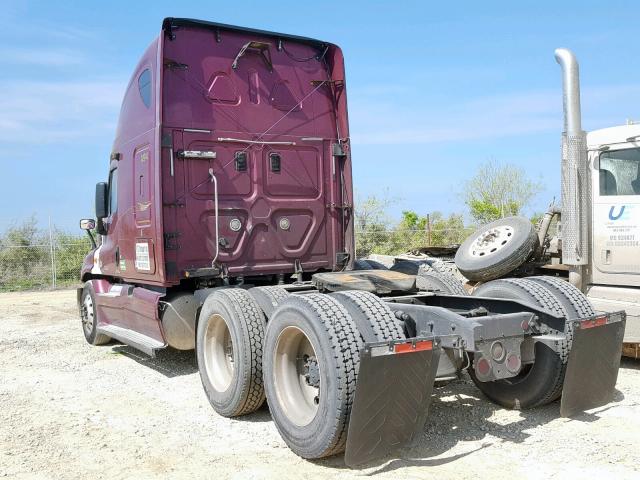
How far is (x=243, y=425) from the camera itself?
202 inches

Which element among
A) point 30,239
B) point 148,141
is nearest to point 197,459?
point 148,141

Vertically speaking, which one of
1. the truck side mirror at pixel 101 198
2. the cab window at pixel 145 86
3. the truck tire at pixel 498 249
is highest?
the cab window at pixel 145 86

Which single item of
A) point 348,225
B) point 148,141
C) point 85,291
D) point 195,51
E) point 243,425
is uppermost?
point 195,51

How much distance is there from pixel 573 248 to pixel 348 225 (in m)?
2.50

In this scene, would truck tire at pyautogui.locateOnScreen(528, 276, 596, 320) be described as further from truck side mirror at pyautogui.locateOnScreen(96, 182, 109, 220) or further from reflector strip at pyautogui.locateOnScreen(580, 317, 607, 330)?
truck side mirror at pyautogui.locateOnScreen(96, 182, 109, 220)

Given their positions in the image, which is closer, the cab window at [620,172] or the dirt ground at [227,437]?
the dirt ground at [227,437]

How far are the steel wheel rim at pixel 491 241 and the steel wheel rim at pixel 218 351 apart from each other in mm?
3789

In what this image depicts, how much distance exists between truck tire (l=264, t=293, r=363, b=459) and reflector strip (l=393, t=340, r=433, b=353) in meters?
0.28

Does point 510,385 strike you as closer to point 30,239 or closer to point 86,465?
point 86,465

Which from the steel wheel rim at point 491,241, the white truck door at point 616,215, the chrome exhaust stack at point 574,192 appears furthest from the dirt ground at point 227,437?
the steel wheel rim at point 491,241

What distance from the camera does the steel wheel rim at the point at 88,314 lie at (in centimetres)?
884

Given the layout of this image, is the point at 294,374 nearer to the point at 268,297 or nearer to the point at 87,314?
the point at 268,297

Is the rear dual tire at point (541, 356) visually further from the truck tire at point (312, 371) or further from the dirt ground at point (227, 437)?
the truck tire at point (312, 371)

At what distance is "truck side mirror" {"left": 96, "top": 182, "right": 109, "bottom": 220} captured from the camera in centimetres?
823
